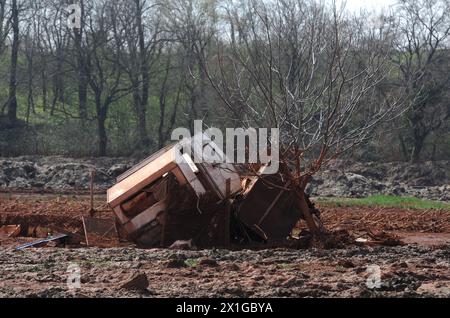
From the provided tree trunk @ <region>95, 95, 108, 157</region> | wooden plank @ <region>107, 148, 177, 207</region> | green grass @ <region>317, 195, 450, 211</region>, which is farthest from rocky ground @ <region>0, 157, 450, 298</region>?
tree trunk @ <region>95, 95, 108, 157</region>

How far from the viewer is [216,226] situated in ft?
51.8

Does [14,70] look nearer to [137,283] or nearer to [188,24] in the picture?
[188,24]

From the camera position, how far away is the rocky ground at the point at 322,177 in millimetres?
37656

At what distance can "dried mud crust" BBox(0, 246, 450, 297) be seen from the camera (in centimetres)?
1007

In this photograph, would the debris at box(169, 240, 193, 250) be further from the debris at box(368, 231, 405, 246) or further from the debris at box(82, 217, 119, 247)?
the debris at box(368, 231, 405, 246)

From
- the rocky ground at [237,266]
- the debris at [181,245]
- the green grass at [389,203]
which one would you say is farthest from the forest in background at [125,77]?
the debris at [181,245]

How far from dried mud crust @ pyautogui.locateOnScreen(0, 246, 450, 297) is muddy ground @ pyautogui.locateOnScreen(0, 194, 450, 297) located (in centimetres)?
1

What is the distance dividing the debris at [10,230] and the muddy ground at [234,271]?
803mm

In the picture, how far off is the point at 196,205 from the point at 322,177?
2521 centimetres
